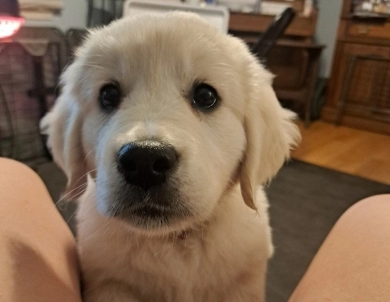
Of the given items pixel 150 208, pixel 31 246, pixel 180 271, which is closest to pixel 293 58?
pixel 180 271

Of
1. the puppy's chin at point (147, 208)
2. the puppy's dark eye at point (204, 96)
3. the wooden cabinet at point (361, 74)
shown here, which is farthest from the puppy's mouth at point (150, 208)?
the wooden cabinet at point (361, 74)

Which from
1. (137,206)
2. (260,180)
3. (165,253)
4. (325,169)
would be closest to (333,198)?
(325,169)

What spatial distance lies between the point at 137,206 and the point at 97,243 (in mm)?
263

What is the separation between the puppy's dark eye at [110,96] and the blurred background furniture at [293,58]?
337 cm

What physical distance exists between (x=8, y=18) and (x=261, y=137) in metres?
1.00

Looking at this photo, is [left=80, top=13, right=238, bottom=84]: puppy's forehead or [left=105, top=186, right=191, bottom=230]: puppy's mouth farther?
[left=80, top=13, right=238, bottom=84]: puppy's forehead

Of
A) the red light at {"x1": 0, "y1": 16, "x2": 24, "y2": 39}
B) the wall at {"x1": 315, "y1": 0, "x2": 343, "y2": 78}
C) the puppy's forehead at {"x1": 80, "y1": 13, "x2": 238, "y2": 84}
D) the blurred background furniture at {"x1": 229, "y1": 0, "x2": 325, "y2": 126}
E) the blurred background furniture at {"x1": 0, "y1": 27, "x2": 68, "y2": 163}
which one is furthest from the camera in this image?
the wall at {"x1": 315, "y1": 0, "x2": 343, "y2": 78}

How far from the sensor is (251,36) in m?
4.71

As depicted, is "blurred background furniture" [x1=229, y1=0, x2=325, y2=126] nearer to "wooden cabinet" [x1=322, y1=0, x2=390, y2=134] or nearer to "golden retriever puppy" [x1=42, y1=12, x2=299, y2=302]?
"wooden cabinet" [x1=322, y1=0, x2=390, y2=134]

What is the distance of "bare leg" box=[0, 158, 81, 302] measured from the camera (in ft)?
2.25

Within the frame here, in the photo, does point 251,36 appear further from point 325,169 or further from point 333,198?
point 333,198

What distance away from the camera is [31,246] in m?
0.80

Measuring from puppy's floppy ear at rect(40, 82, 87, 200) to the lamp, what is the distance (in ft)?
1.54

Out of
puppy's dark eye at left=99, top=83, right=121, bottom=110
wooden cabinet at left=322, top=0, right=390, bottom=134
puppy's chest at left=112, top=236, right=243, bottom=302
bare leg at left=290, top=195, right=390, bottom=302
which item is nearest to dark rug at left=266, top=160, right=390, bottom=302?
puppy's chest at left=112, top=236, right=243, bottom=302
